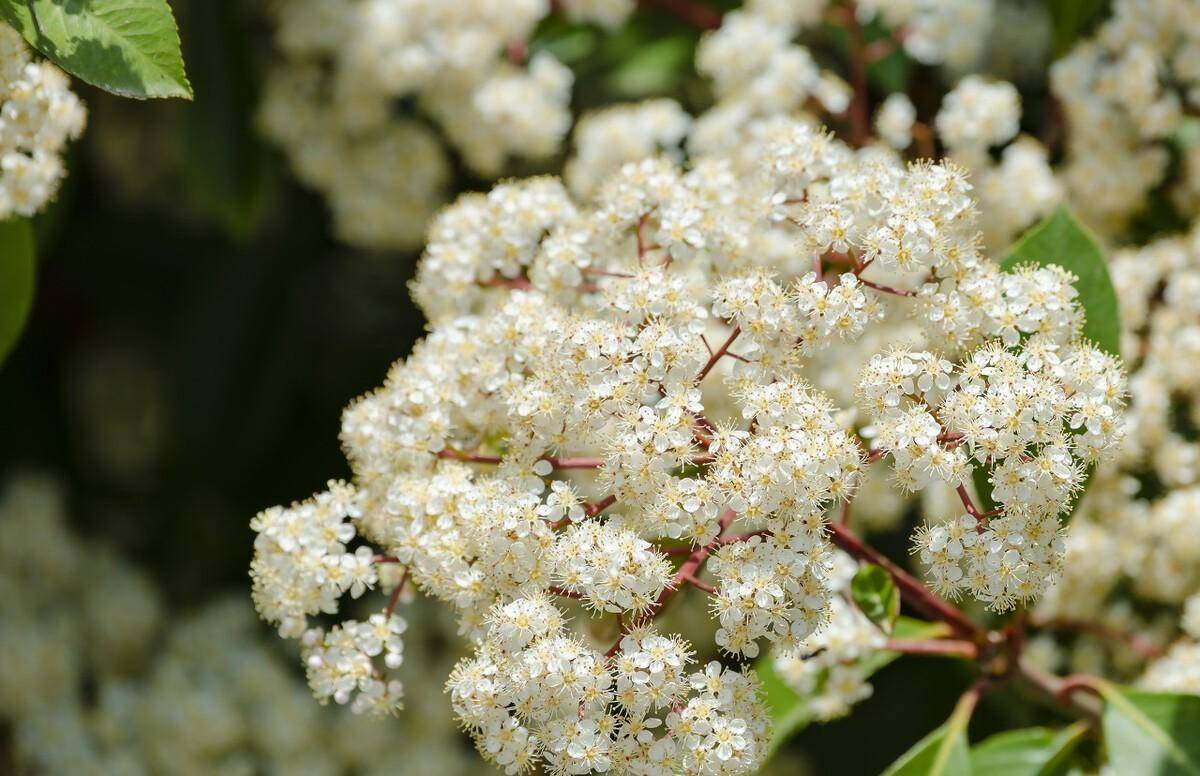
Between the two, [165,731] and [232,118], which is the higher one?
[232,118]

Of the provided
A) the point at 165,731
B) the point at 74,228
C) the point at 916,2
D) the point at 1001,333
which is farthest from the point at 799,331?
the point at 74,228

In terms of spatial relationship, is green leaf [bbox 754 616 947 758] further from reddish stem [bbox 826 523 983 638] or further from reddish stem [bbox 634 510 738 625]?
reddish stem [bbox 634 510 738 625]

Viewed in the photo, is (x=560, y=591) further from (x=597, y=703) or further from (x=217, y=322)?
(x=217, y=322)

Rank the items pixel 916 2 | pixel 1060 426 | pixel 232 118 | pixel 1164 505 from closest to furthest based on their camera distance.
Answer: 1. pixel 1060 426
2. pixel 1164 505
3. pixel 916 2
4. pixel 232 118

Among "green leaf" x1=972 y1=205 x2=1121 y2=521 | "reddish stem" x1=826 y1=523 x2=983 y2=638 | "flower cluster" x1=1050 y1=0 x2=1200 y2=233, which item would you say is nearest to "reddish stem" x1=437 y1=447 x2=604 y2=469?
"reddish stem" x1=826 y1=523 x2=983 y2=638

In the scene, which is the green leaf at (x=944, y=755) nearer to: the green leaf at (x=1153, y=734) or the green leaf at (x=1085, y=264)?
the green leaf at (x=1153, y=734)

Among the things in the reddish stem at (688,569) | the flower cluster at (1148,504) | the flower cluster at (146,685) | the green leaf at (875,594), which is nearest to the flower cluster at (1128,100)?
the flower cluster at (1148,504)

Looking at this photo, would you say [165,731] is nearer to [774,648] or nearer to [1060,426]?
[774,648]

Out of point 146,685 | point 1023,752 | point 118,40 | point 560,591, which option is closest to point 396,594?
point 560,591
